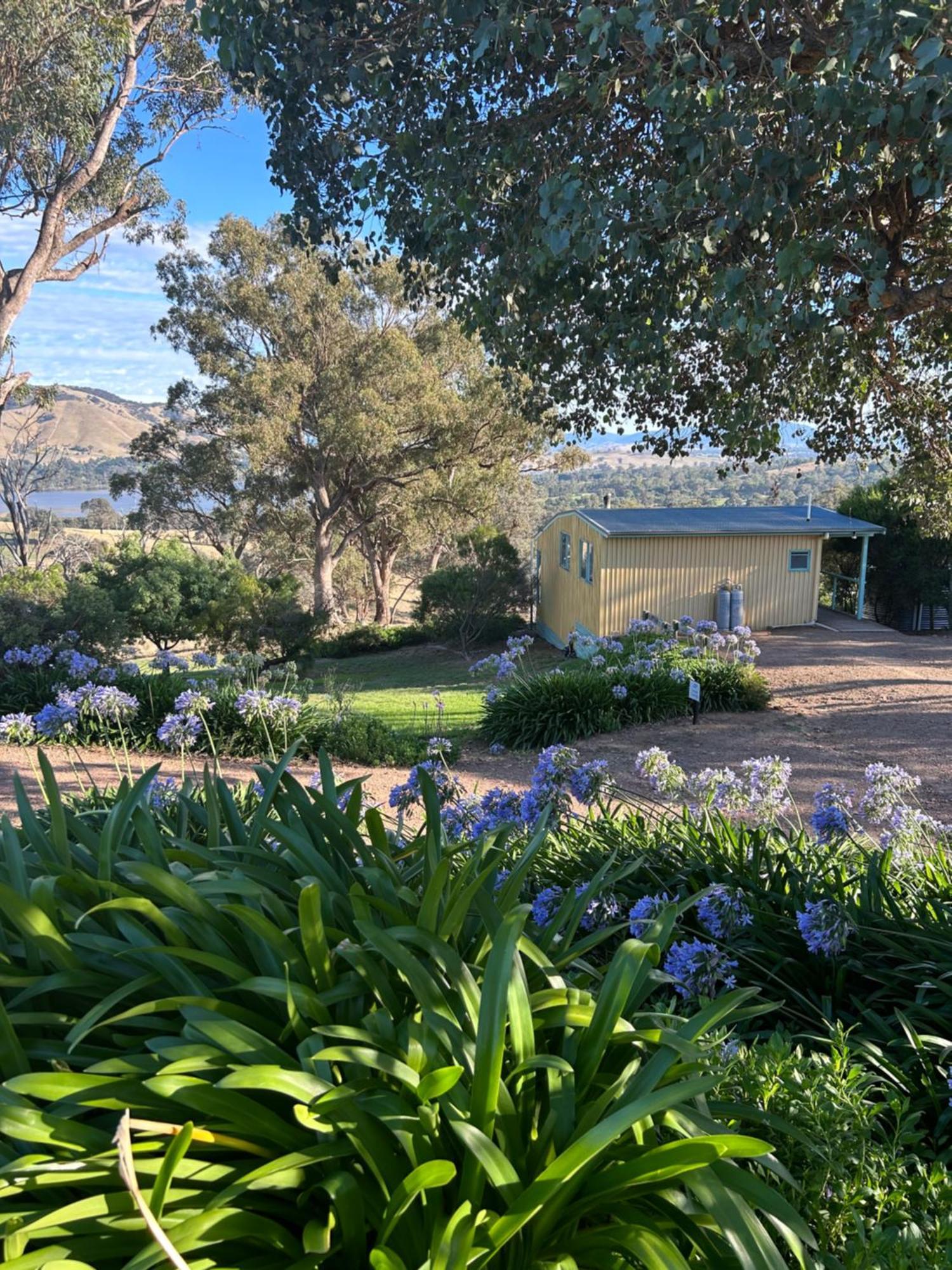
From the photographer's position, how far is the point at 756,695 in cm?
1221

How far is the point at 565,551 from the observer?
2350 cm

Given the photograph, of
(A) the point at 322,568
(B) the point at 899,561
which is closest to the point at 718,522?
(B) the point at 899,561

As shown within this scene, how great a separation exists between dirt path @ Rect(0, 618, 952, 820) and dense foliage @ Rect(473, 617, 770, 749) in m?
0.29

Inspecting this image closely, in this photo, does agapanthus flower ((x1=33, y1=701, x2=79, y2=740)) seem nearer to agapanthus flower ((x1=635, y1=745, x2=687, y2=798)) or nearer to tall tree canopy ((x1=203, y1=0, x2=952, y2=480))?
agapanthus flower ((x1=635, y1=745, x2=687, y2=798))

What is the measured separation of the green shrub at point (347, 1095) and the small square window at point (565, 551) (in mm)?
20907

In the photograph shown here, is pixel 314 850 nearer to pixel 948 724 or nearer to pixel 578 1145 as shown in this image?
pixel 578 1145

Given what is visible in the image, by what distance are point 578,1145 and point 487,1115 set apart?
220mm

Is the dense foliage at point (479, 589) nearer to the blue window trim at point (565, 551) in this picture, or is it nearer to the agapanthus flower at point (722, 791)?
the blue window trim at point (565, 551)

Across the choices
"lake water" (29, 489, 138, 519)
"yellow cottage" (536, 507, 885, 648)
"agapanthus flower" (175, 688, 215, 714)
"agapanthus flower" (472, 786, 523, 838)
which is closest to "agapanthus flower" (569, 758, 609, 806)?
"agapanthus flower" (472, 786, 523, 838)

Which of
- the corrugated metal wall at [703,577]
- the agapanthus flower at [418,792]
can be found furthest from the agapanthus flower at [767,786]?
the corrugated metal wall at [703,577]

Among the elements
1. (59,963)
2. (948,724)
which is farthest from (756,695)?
(59,963)

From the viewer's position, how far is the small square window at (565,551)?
22969 mm

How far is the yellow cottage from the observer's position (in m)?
19.9

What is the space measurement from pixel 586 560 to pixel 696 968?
741 inches
